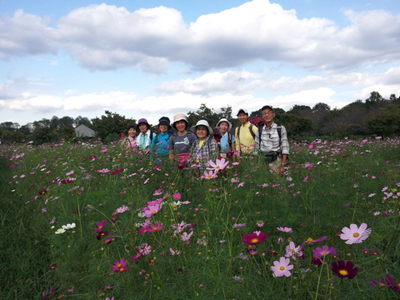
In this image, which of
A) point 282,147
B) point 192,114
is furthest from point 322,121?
point 282,147

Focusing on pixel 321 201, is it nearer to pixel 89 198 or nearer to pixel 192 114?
pixel 89 198

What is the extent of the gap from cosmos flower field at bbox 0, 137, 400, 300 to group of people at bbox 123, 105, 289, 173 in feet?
1.52

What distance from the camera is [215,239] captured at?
71.6 inches

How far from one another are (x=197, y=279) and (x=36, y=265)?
1.90 m

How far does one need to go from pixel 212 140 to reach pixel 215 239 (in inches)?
105

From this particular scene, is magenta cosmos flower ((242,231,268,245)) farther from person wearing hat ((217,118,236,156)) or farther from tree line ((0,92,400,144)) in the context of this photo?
tree line ((0,92,400,144))

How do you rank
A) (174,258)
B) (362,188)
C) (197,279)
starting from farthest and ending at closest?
(362,188) < (174,258) < (197,279)

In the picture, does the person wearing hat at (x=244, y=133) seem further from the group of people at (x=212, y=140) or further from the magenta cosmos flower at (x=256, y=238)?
the magenta cosmos flower at (x=256, y=238)

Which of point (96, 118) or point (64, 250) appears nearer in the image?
point (64, 250)

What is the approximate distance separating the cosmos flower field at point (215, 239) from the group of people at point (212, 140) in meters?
0.46

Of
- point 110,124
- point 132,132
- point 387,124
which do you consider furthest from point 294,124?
point 132,132

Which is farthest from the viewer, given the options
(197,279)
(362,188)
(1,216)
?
(1,216)

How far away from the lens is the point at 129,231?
6.98 ft

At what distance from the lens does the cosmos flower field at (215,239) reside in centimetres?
152
